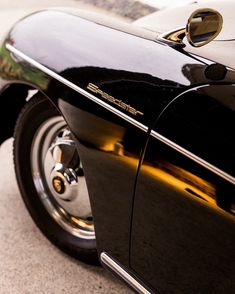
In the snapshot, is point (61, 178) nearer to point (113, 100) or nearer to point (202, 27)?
point (113, 100)

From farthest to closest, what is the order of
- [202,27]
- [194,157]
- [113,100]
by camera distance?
[113,100]
[202,27]
[194,157]

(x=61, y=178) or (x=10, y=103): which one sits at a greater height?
(x=10, y=103)

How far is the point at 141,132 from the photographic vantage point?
1.35 m

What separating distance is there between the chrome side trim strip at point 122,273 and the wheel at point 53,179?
0.32 meters

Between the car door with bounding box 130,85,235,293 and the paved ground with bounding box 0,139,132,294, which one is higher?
the car door with bounding box 130,85,235,293

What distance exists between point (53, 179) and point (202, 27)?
997 mm

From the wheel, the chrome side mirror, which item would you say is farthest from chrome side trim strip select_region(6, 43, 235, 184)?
the chrome side mirror

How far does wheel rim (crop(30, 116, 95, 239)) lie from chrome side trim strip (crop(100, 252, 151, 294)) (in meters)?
0.35

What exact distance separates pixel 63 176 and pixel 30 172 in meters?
0.29

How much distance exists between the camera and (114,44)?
1.60 meters

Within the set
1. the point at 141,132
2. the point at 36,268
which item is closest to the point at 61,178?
the point at 36,268

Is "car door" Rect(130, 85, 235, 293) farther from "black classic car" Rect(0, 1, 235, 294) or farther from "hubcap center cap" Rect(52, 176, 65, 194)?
"hubcap center cap" Rect(52, 176, 65, 194)

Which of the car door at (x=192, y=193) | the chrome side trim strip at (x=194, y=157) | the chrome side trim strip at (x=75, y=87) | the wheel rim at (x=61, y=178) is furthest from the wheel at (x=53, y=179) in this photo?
the chrome side trim strip at (x=194, y=157)

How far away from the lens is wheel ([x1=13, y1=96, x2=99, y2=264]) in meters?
1.94
